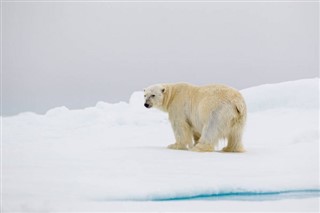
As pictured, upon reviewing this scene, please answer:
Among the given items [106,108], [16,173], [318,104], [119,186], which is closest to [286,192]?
[119,186]

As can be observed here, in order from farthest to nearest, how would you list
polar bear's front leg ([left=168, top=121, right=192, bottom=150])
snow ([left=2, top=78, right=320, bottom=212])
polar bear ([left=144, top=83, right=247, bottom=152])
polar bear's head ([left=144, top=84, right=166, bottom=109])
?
polar bear's head ([left=144, top=84, right=166, bottom=109])
polar bear's front leg ([left=168, top=121, right=192, bottom=150])
polar bear ([left=144, top=83, right=247, bottom=152])
snow ([left=2, top=78, right=320, bottom=212])

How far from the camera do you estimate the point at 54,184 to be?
3113mm

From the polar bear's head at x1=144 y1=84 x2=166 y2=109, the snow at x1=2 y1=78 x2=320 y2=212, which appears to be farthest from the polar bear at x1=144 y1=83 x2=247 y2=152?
the snow at x1=2 y1=78 x2=320 y2=212

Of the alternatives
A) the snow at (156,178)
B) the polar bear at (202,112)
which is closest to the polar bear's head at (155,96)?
the polar bear at (202,112)

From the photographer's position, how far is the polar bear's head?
5.64 metres

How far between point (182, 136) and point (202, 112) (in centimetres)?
48

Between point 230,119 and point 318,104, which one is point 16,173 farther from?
point 318,104

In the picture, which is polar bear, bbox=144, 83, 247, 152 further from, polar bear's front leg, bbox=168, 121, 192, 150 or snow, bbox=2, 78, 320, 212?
snow, bbox=2, 78, 320, 212

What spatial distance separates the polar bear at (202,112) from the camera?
504cm

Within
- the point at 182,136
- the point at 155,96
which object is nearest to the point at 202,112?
the point at 182,136

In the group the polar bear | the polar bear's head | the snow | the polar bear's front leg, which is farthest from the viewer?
the polar bear's head

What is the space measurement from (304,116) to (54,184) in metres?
6.72

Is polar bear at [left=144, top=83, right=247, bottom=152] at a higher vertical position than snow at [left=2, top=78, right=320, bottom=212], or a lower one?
higher

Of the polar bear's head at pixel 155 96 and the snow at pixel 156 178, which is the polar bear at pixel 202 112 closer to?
the polar bear's head at pixel 155 96
